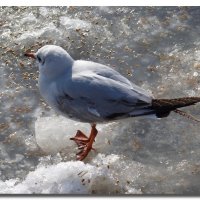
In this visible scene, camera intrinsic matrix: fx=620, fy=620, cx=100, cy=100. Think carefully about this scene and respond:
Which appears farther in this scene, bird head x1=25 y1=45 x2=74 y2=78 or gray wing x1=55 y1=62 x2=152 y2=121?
bird head x1=25 y1=45 x2=74 y2=78

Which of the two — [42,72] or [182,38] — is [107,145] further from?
[182,38]

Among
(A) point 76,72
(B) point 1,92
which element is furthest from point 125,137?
(B) point 1,92

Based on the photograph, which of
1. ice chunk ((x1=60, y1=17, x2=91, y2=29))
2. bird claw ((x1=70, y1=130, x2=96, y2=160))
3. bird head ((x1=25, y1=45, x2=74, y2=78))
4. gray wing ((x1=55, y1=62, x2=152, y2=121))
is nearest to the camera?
gray wing ((x1=55, y1=62, x2=152, y2=121))

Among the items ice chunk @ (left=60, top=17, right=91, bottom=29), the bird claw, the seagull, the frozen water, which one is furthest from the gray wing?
ice chunk @ (left=60, top=17, right=91, bottom=29)

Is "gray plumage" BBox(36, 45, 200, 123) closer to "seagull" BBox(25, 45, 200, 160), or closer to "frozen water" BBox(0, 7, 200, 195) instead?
"seagull" BBox(25, 45, 200, 160)

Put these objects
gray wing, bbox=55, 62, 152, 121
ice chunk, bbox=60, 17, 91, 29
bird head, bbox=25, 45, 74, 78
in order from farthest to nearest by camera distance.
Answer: ice chunk, bbox=60, 17, 91, 29 → bird head, bbox=25, 45, 74, 78 → gray wing, bbox=55, 62, 152, 121

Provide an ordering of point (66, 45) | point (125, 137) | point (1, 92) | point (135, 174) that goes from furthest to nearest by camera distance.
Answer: point (66, 45), point (1, 92), point (125, 137), point (135, 174)

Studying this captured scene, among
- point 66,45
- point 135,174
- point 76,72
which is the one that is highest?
point 76,72

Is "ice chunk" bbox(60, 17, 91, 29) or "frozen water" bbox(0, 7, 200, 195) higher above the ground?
"ice chunk" bbox(60, 17, 91, 29)
